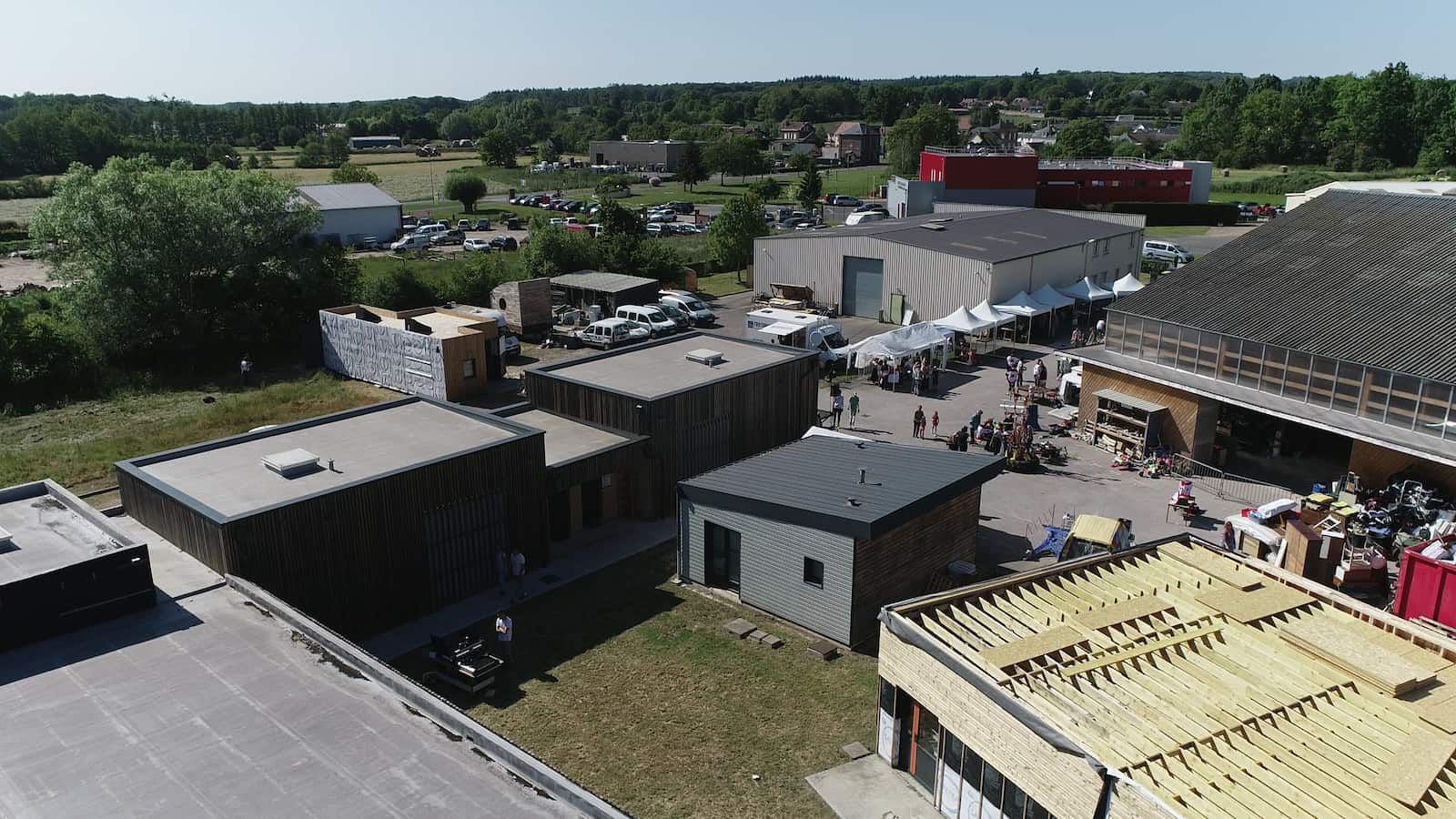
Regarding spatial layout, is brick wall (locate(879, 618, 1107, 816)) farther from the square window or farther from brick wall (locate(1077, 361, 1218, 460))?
brick wall (locate(1077, 361, 1218, 460))

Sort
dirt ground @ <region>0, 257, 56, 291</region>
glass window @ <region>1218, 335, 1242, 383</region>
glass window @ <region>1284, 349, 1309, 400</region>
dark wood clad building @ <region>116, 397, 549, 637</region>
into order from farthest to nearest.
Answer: dirt ground @ <region>0, 257, 56, 291</region>
glass window @ <region>1218, 335, 1242, 383</region>
glass window @ <region>1284, 349, 1309, 400</region>
dark wood clad building @ <region>116, 397, 549, 637</region>

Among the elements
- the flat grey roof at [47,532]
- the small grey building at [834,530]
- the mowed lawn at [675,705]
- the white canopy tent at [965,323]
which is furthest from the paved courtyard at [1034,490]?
the flat grey roof at [47,532]

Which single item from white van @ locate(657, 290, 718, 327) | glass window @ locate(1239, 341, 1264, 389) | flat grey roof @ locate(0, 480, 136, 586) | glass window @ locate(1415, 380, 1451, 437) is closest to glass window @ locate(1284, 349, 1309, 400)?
glass window @ locate(1239, 341, 1264, 389)

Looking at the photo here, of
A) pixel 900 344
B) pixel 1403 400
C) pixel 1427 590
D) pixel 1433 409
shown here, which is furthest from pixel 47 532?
pixel 1433 409

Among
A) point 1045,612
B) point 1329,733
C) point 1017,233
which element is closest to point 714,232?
point 1017,233

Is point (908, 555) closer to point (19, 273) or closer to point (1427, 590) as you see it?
point (1427, 590)

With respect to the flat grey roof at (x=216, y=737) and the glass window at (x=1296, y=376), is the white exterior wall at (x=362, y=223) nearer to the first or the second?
the flat grey roof at (x=216, y=737)
